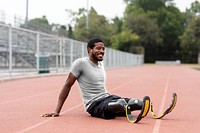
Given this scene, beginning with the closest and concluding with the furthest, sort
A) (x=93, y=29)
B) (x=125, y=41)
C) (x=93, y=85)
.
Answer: (x=93, y=85) → (x=93, y=29) → (x=125, y=41)

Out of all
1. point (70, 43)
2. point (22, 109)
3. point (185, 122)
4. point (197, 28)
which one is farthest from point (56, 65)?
point (197, 28)

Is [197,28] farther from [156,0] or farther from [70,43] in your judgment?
[70,43]

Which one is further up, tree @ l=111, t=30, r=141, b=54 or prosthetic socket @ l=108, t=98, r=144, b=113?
tree @ l=111, t=30, r=141, b=54

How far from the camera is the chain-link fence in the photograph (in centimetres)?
1720

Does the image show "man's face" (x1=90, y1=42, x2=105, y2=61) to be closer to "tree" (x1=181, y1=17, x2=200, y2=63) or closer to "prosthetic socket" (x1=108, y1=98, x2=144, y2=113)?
"prosthetic socket" (x1=108, y1=98, x2=144, y2=113)

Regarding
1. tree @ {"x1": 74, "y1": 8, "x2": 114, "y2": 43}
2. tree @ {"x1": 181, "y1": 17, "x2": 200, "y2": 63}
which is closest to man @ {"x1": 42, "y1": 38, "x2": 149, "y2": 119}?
tree @ {"x1": 74, "y1": 8, "x2": 114, "y2": 43}

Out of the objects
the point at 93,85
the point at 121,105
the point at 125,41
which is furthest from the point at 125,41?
the point at 121,105

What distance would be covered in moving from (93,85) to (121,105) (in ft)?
2.34

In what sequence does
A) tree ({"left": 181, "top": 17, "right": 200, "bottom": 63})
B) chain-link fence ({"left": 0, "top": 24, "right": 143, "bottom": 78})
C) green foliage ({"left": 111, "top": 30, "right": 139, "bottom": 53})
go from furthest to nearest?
green foliage ({"left": 111, "top": 30, "right": 139, "bottom": 53}), tree ({"left": 181, "top": 17, "right": 200, "bottom": 63}), chain-link fence ({"left": 0, "top": 24, "right": 143, "bottom": 78})

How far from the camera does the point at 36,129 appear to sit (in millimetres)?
5141

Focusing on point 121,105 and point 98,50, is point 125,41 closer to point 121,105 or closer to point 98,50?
point 98,50

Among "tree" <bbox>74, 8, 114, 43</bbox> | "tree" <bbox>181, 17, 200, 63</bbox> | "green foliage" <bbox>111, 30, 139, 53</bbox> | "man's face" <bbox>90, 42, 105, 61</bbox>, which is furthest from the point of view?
"green foliage" <bbox>111, 30, 139, 53</bbox>

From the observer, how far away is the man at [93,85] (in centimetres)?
595

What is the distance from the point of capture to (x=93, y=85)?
20.4 ft
